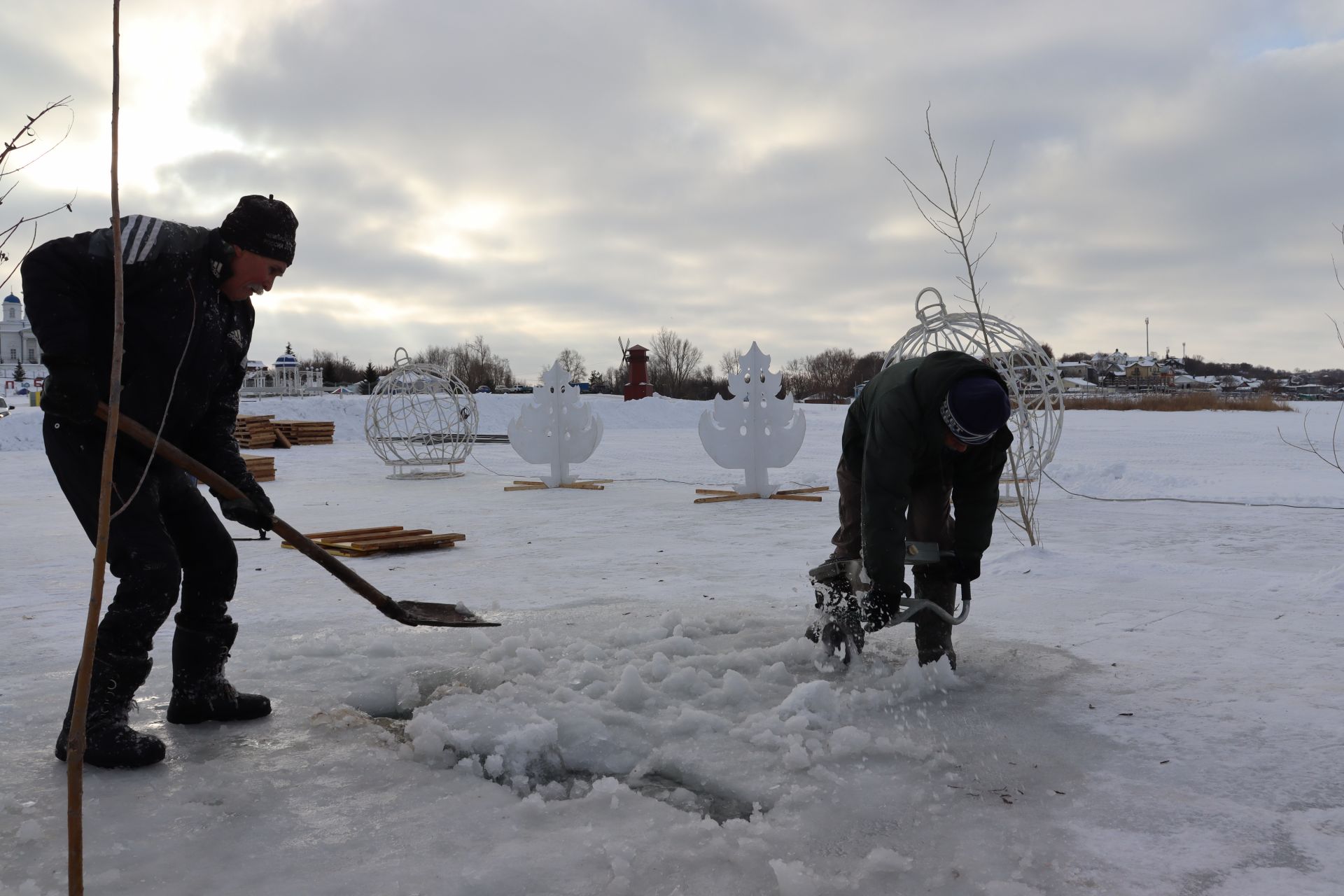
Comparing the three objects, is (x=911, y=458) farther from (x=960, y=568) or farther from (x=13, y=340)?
(x=13, y=340)

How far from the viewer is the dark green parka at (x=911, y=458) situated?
301cm

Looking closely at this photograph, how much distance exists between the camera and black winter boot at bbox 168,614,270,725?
116 inches

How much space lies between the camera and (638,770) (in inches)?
102

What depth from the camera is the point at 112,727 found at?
259 centimetres

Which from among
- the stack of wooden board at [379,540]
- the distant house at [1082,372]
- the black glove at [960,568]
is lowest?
the stack of wooden board at [379,540]

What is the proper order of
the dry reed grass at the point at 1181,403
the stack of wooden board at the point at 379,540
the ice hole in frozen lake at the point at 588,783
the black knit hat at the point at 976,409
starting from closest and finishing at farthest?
the ice hole in frozen lake at the point at 588,783
the black knit hat at the point at 976,409
the stack of wooden board at the point at 379,540
the dry reed grass at the point at 1181,403

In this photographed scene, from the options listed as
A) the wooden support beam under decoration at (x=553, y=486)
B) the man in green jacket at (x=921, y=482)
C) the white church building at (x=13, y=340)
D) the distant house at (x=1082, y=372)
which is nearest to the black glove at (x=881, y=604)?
the man in green jacket at (x=921, y=482)

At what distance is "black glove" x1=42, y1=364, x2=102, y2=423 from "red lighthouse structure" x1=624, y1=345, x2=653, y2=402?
33.2 m

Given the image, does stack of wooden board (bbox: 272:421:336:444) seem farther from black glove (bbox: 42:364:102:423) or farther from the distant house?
the distant house

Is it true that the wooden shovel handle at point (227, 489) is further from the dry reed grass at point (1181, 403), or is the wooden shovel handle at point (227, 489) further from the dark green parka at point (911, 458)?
the dry reed grass at point (1181, 403)

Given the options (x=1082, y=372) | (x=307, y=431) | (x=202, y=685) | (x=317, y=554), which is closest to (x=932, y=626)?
(x=317, y=554)

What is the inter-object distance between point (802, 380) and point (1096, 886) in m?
56.8

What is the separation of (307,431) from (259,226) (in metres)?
20.4

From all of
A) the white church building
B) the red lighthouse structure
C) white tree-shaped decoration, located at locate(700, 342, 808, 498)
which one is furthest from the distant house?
the white church building
